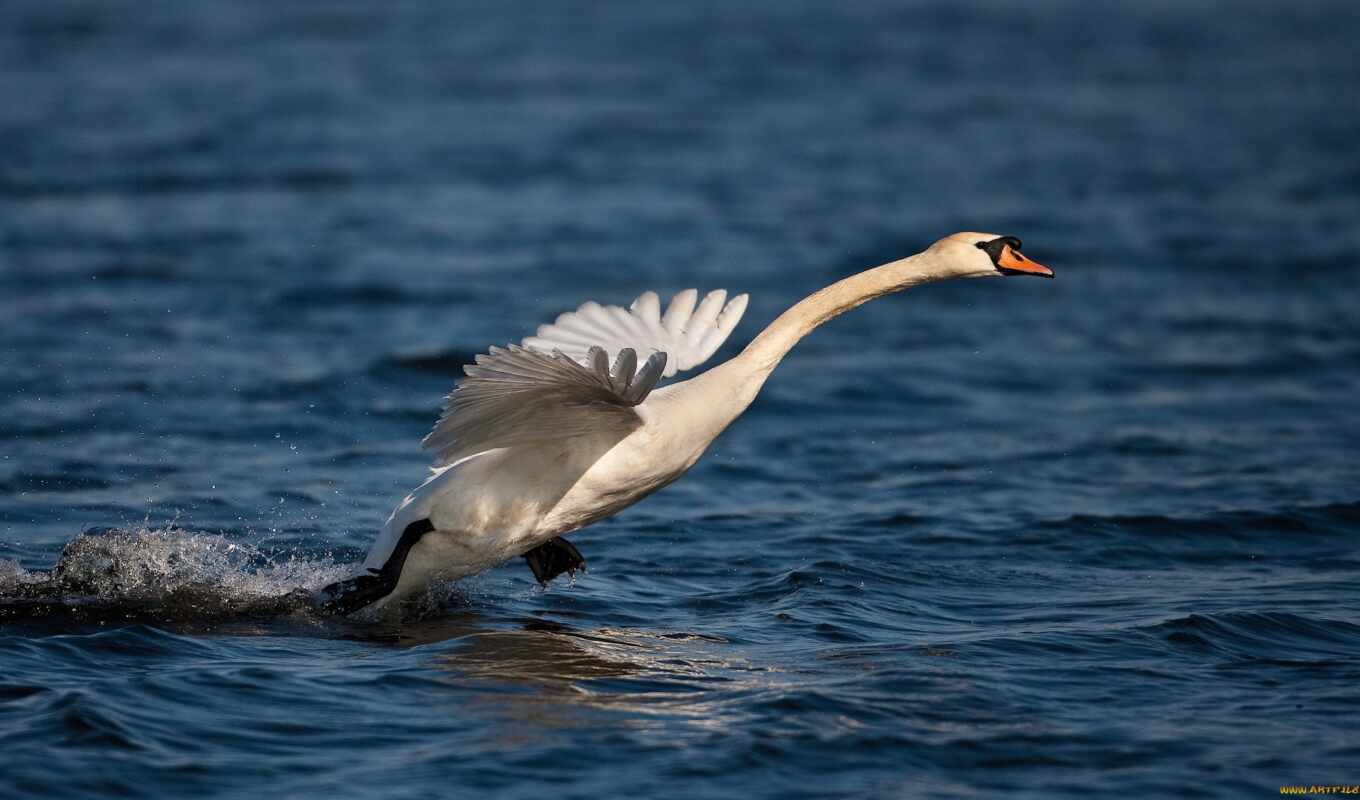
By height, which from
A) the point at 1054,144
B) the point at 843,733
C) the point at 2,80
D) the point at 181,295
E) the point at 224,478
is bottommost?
the point at 843,733

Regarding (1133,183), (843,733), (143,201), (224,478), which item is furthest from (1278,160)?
(843,733)

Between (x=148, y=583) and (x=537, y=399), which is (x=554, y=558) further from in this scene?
(x=148, y=583)

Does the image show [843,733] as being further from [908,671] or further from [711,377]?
[711,377]

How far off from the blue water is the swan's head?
1.70 m

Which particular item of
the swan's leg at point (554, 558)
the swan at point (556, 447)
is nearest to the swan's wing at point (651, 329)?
the swan at point (556, 447)

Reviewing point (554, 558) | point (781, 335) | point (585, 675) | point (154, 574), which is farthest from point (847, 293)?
point (154, 574)

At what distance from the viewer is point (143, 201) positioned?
66.8 ft

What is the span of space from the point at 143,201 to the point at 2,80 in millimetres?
9492

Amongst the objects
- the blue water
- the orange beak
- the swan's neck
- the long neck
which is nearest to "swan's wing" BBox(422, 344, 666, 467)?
the long neck

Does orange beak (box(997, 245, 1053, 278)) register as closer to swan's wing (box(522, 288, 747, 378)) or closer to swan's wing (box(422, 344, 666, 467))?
swan's wing (box(522, 288, 747, 378))

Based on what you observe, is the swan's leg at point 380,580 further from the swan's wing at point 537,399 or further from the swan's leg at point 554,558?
the swan's leg at point 554,558

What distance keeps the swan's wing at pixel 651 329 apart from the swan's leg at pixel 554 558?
37.5 inches

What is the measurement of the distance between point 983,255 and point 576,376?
2165mm

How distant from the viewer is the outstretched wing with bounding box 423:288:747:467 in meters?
7.27
